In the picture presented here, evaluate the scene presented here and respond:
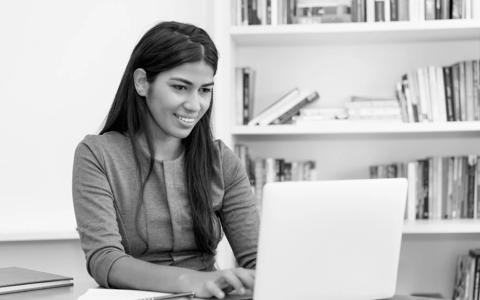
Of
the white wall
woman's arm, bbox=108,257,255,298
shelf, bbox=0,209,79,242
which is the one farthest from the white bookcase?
woman's arm, bbox=108,257,255,298

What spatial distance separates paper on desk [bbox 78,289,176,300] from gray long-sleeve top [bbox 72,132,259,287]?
0.27 m

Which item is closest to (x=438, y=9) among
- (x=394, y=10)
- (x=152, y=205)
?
(x=394, y=10)

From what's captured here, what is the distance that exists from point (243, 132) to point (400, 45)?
2.49 ft

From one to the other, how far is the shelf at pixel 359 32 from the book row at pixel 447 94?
14 cm

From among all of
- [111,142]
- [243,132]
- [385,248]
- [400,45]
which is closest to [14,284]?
[111,142]

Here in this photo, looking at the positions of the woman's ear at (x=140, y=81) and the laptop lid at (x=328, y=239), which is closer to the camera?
the laptop lid at (x=328, y=239)

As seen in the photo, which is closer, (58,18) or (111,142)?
(111,142)

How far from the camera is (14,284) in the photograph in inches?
58.6

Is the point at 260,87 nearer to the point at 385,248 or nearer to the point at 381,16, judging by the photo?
the point at 381,16

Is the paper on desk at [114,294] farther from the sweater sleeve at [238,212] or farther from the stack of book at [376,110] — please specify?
the stack of book at [376,110]

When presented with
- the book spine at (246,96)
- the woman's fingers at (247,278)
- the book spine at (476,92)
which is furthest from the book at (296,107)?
the woman's fingers at (247,278)

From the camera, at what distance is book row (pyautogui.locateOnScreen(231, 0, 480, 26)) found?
287 cm

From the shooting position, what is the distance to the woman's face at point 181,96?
5.89ft

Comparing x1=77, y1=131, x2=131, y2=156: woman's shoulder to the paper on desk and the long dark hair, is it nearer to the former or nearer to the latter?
the long dark hair
